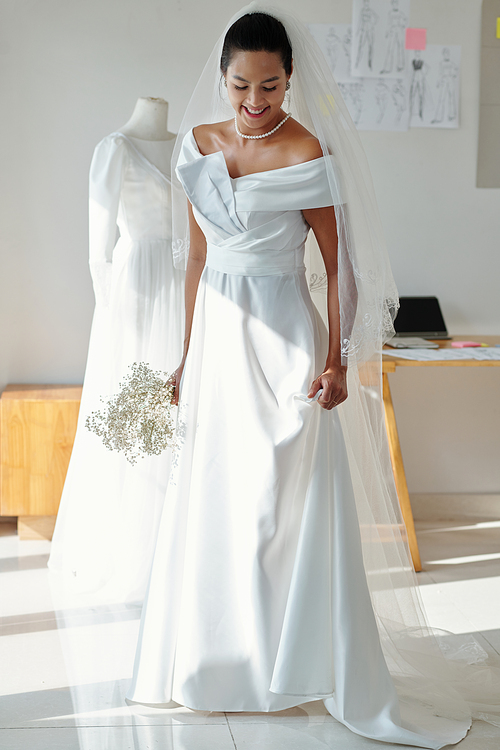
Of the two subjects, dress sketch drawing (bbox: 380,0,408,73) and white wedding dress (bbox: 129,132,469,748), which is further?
dress sketch drawing (bbox: 380,0,408,73)

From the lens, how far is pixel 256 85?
179 centimetres

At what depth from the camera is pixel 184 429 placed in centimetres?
204

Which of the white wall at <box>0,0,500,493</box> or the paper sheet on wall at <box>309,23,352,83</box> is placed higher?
the paper sheet on wall at <box>309,23,352,83</box>

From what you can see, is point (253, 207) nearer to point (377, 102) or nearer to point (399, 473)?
point (399, 473)

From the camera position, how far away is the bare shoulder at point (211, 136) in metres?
1.95

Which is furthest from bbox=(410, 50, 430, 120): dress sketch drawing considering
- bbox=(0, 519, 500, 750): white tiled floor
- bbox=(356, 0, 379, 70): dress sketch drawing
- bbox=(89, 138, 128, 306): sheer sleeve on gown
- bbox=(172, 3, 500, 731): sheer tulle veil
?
bbox=(0, 519, 500, 750): white tiled floor

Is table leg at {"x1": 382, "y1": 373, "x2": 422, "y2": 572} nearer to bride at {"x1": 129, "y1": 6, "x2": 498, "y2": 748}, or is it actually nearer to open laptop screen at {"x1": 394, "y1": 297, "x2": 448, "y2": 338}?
open laptop screen at {"x1": 394, "y1": 297, "x2": 448, "y2": 338}

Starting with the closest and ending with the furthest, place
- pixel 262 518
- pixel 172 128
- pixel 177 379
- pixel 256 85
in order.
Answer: pixel 256 85, pixel 262 518, pixel 177 379, pixel 172 128

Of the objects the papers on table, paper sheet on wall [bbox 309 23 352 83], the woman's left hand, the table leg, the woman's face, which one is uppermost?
paper sheet on wall [bbox 309 23 352 83]

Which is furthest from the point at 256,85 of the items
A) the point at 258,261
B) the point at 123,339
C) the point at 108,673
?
the point at 108,673

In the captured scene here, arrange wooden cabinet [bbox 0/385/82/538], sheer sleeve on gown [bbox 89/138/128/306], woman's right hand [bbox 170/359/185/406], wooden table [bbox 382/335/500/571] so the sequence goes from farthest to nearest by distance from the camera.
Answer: wooden cabinet [bbox 0/385/82/538], wooden table [bbox 382/335/500/571], sheer sleeve on gown [bbox 89/138/128/306], woman's right hand [bbox 170/359/185/406]

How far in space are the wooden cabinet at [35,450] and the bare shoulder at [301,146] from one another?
5.99ft

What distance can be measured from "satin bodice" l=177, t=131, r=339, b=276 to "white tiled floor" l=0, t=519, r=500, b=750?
119cm

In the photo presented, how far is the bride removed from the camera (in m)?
1.86
